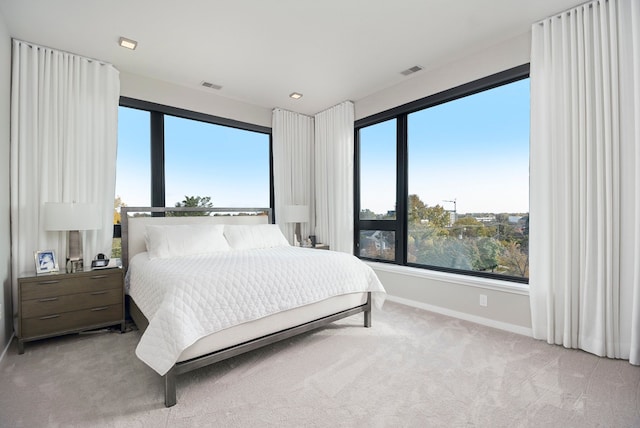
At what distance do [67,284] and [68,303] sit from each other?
6.5 inches

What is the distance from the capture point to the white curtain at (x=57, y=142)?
2.86m

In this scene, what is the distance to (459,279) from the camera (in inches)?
129

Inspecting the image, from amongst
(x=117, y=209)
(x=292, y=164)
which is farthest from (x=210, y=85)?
(x=117, y=209)

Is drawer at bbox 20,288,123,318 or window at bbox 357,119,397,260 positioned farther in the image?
window at bbox 357,119,397,260

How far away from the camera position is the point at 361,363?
2268mm

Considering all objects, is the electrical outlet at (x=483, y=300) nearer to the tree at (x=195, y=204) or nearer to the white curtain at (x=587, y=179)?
the white curtain at (x=587, y=179)

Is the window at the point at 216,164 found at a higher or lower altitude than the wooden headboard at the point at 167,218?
higher

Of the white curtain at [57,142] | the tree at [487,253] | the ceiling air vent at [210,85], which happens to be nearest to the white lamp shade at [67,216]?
the white curtain at [57,142]

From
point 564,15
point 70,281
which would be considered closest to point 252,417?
point 70,281

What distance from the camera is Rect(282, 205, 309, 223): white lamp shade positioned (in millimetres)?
4605

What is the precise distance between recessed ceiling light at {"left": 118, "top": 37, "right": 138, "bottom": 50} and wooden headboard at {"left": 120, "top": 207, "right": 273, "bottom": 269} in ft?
5.45

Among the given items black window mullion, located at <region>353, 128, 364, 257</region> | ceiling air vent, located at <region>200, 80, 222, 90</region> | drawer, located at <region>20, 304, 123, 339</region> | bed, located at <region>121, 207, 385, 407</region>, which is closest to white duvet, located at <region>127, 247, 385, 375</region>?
bed, located at <region>121, 207, 385, 407</region>

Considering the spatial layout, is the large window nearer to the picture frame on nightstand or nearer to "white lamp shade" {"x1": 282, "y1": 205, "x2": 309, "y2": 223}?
"white lamp shade" {"x1": 282, "y1": 205, "x2": 309, "y2": 223}

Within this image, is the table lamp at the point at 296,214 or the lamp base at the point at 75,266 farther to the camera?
the table lamp at the point at 296,214
